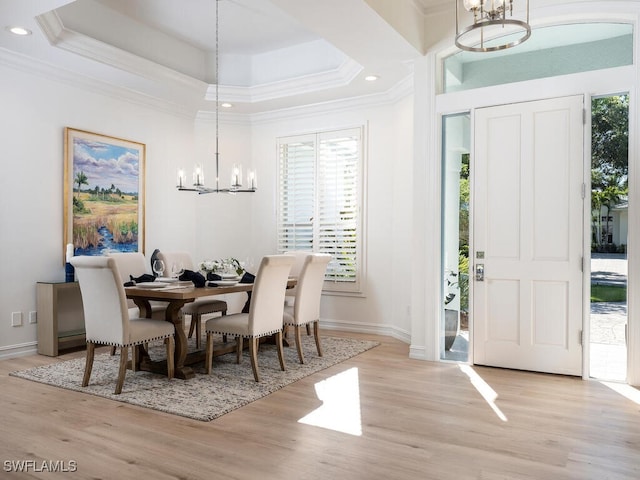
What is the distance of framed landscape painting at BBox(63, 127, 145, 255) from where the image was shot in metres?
5.25

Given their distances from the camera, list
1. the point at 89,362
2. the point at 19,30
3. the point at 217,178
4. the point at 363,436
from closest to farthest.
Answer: the point at 363,436, the point at 89,362, the point at 19,30, the point at 217,178

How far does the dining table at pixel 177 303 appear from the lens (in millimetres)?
3854

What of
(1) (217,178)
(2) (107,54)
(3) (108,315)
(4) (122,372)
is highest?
(2) (107,54)

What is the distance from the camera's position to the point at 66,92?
5246 millimetres

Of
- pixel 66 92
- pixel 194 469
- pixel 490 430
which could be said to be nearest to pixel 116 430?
pixel 194 469

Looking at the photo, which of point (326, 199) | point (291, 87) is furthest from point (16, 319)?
point (291, 87)

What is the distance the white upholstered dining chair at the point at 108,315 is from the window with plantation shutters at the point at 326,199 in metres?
2.92

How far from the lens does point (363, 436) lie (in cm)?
287

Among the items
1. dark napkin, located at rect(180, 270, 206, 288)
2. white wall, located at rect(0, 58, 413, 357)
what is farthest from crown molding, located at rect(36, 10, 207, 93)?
dark napkin, located at rect(180, 270, 206, 288)

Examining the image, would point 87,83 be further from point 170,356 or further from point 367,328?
point 367,328

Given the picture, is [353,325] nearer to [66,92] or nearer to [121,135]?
[121,135]

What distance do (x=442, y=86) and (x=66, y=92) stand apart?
3794 mm

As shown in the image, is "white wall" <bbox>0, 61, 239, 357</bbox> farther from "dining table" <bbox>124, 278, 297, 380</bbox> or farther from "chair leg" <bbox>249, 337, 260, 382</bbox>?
"chair leg" <bbox>249, 337, 260, 382</bbox>

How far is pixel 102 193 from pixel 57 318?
142cm
